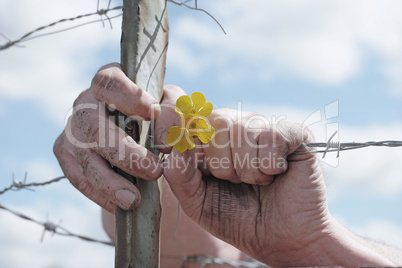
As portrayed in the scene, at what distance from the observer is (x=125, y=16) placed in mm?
1280

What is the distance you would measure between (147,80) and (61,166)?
1.31 feet

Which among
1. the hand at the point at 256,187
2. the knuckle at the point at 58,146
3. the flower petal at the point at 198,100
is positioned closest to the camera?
the flower petal at the point at 198,100

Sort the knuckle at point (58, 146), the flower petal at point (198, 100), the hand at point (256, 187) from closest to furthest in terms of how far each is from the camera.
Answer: the flower petal at point (198, 100) < the hand at point (256, 187) < the knuckle at point (58, 146)

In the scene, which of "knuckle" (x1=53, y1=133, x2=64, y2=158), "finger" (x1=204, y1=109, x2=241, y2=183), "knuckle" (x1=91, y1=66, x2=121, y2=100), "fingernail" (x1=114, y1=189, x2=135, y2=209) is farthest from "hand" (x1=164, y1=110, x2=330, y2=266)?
"knuckle" (x1=53, y1=133, x2=64, y2=158)

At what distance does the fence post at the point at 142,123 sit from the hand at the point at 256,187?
96 millimetres

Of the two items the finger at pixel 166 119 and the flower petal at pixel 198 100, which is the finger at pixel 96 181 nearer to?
the finger at pixel 166 119

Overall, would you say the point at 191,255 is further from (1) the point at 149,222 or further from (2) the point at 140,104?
(2) the point at 140,104

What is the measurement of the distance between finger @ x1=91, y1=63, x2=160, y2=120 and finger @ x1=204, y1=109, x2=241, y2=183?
0.53ft

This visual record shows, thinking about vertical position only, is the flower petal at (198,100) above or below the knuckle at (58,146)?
above

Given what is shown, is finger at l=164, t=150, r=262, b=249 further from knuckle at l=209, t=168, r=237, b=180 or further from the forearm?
the forearm

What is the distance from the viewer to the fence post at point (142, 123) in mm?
1213

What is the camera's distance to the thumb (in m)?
1.22

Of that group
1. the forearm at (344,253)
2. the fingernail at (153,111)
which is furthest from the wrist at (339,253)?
the fingernail at (153,111)

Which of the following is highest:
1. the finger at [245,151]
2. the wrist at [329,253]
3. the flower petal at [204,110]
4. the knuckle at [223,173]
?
the flower petal at [204,110]
